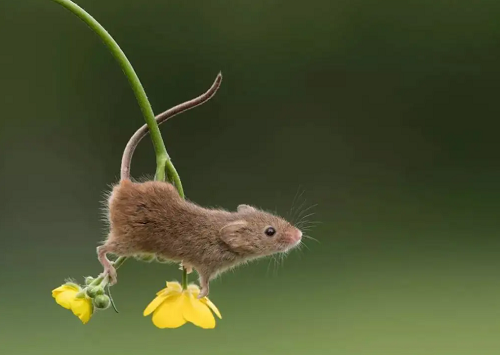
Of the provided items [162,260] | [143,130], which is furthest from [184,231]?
[143,130]

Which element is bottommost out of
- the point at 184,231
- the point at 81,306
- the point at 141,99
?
the point at 81,306

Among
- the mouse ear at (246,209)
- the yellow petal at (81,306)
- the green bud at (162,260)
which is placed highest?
the mouse ear at (246,209)

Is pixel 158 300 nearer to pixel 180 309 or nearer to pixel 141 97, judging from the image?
pixel 180 309

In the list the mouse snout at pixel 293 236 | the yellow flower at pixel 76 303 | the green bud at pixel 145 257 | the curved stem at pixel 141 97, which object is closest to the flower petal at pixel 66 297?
the yellow flower at pixel 76 303

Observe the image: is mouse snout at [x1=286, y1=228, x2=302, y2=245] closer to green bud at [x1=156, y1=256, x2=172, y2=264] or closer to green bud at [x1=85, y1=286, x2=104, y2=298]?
green bud at [x1=156, y1=256, x2=172, y2=264]

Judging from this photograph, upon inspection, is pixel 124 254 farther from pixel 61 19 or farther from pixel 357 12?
pixel 357 12

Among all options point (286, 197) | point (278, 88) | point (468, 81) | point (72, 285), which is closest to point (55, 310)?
point (286, 197)

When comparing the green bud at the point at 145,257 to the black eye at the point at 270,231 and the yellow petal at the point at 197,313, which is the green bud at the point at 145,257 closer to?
the yellow petal at the point at 197,313
